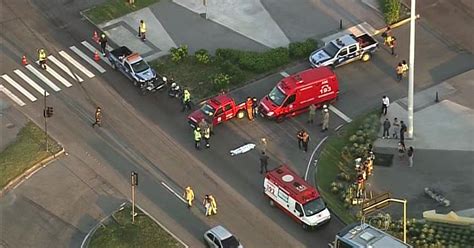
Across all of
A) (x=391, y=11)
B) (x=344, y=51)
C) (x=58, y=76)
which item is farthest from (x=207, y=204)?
(x=391, y=11)

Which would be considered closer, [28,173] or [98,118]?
[28,173]

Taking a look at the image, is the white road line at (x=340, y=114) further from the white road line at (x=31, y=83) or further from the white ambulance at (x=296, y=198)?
the white road line at (x=31, y=83)

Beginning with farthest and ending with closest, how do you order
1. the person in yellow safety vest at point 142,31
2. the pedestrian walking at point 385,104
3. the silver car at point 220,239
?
the person in yellow safety vest at point 142,31 < the pedestrian walking at point 385,104 < the silver car at point 220,239

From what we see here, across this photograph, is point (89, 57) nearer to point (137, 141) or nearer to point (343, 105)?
point (137, 141)

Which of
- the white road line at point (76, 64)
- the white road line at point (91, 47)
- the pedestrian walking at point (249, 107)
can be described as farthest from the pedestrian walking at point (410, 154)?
the white road line at point (91, 47)

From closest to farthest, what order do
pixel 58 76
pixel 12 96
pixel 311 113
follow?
pixel 311 113 → pixel 12 96 → pixel 58 76

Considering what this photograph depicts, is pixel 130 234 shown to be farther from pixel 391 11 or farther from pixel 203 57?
pixel 391 11
